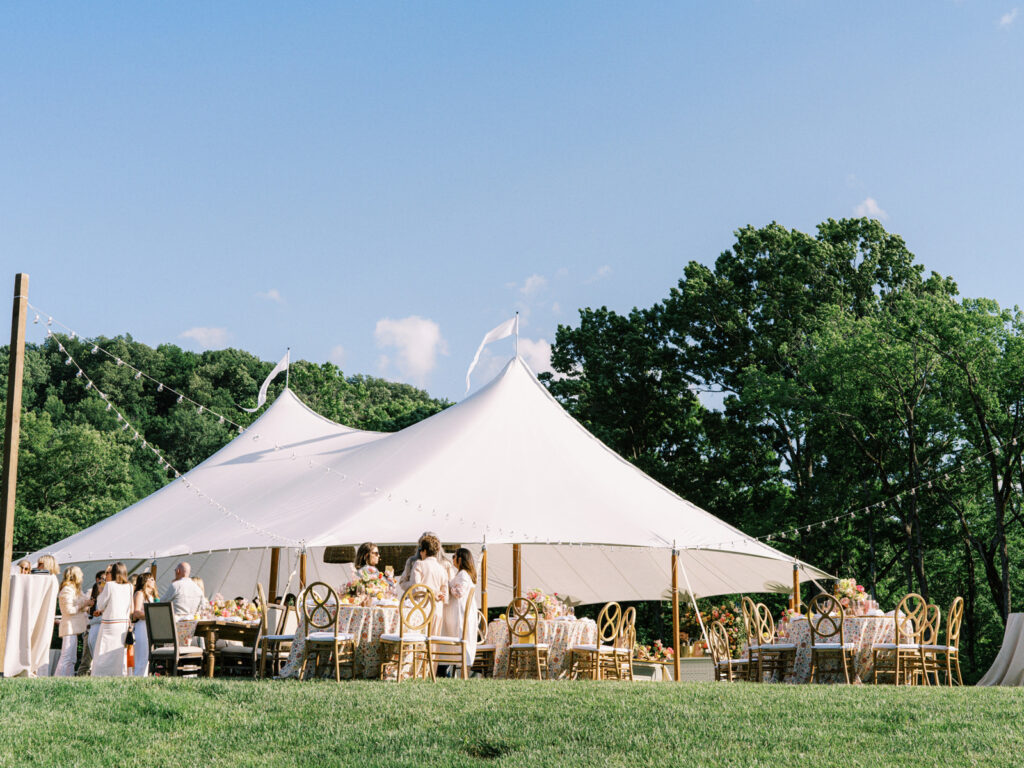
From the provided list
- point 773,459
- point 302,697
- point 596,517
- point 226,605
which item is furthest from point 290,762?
point 773,459

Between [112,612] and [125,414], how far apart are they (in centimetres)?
2528

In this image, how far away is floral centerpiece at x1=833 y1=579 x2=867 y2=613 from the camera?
30.4 feet

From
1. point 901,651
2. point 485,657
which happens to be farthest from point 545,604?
point 901,651

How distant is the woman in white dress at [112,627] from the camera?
9.22 meters

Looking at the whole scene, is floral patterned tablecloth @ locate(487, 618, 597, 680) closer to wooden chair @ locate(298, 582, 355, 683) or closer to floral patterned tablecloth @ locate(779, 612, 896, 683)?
wooden chair @ locate(298, 582, 355, 683)

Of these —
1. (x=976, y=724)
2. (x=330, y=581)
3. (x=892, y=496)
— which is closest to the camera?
(x=976, y=724)

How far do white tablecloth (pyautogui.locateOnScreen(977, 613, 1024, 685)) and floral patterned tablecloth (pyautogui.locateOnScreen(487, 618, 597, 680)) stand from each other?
355 cm

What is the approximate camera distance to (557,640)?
902cm

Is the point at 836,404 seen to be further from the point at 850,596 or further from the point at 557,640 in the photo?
the point at 557,640

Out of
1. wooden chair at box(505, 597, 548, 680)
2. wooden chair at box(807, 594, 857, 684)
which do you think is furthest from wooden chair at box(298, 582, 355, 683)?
wooden chair at box(807, 594, 857, 684)

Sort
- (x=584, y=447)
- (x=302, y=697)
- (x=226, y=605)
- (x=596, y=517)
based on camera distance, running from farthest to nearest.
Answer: (x=584, y=447) < (x=596, y=517) < (x=226, y=605) < (x=302, y=697)

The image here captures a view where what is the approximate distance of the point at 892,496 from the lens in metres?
21.0

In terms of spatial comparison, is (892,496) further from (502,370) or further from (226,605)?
(226,605)

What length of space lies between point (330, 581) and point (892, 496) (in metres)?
11.4
